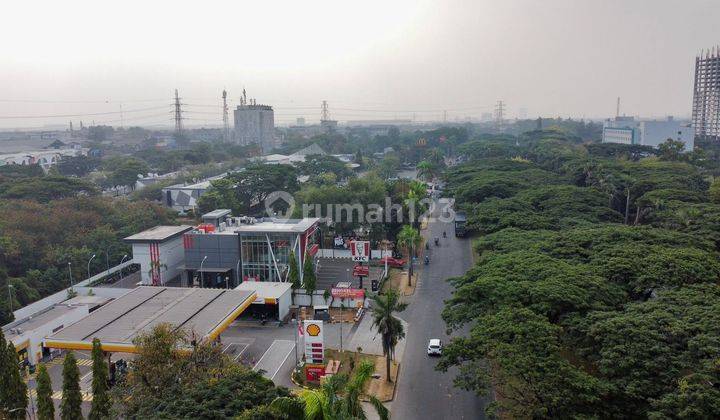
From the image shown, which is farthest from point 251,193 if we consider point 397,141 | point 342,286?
point 397,141

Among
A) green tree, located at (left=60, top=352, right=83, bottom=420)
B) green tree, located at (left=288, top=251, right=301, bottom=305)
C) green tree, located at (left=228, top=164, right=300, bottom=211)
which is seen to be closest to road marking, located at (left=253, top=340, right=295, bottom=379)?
green tree, located at (left=288, top=251, right=301, bottom=305)

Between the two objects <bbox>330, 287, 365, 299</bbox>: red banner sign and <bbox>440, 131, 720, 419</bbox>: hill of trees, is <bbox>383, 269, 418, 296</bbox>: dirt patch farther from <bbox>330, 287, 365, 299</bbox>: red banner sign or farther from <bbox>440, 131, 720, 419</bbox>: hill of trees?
<bbox>440, 131, 720, 419</bbox>: hill of trees

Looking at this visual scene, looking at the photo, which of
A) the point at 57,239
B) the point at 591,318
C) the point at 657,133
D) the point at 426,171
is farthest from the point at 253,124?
the point at 591,318

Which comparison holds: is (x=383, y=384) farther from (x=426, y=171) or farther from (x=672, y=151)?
(x=672, y=151)

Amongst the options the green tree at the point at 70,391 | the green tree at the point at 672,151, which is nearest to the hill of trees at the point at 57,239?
the green tree at the point at 70,391

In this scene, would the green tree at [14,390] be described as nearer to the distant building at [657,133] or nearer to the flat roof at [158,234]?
the flat roof at [158,234]

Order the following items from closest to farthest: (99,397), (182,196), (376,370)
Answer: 1. (99,397)
2. (376,370)
3. (182,196)

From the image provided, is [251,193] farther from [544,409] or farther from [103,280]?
[544,409]
